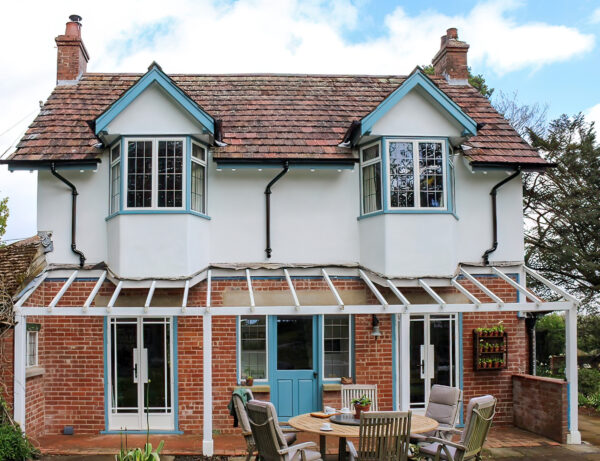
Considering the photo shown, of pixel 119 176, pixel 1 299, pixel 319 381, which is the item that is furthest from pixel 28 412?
pixel 319 381

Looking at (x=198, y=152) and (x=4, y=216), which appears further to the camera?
(x=4, y=216)

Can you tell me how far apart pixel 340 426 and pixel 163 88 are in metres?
7.14

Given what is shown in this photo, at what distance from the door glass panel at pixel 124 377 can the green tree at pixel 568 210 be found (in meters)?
13.4

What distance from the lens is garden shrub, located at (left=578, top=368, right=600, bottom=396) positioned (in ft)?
51.3

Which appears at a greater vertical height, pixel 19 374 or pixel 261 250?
pixel 261 250

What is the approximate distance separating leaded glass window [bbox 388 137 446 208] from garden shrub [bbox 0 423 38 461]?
7.68m

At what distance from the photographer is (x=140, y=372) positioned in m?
12.3

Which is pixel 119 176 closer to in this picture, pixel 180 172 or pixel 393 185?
pixel 180 172

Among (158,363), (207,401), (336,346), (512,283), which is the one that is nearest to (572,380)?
(512,283)

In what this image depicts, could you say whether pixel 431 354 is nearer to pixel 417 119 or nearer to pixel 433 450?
pixel 433 450

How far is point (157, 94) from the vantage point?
1202 cm

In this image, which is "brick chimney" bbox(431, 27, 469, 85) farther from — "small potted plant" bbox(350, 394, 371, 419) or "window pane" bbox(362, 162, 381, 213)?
"small potted plant" bbox(350, 394, 371, 419)

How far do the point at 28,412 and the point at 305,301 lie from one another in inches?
217

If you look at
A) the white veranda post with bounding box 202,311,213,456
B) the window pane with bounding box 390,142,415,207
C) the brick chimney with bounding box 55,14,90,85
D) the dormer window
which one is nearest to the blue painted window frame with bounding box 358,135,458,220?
the window pane with bounding box 390,142,415,207
